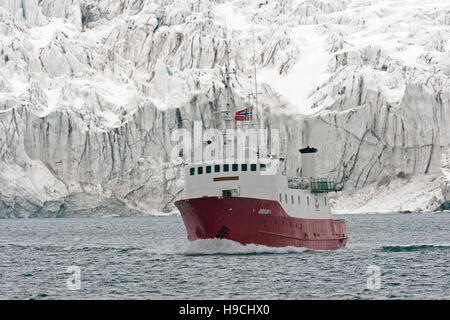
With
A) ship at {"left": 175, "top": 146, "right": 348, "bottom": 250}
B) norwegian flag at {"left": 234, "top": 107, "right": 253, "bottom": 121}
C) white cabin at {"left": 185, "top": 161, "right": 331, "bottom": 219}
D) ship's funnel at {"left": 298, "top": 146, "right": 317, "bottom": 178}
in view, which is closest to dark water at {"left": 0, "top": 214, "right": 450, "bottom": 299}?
ship at {"left": 175, "top": 146, "right": 348, "bottom": 250}

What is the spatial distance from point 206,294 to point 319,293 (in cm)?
476

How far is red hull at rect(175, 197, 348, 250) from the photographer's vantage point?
43281 millimetres

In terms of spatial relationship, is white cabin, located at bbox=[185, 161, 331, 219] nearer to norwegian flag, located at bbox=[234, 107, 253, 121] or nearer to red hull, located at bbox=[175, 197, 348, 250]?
red hull, located at bbox=[175, 197, 348, 250]

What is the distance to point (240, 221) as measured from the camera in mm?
43469

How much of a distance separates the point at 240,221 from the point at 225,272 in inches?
261

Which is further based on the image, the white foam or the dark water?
the white foam

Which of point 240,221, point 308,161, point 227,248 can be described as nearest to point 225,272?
point 240,221

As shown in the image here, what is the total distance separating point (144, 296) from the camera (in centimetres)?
3112

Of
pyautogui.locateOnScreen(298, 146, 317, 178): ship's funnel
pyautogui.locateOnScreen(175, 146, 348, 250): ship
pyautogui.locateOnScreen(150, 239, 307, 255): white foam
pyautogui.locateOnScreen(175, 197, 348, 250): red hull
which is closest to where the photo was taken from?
pyautogui.locateOnScreen(175, 197, 348, 250): red hull

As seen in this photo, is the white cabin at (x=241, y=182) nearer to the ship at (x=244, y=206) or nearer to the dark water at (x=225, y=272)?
the ship at (x=244, y=206)

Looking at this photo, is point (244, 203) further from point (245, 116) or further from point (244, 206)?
point (245, 116)

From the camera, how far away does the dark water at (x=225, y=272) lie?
31.8 metres

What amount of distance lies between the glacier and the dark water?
214 ft

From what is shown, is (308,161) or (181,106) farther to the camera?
(181,106)
